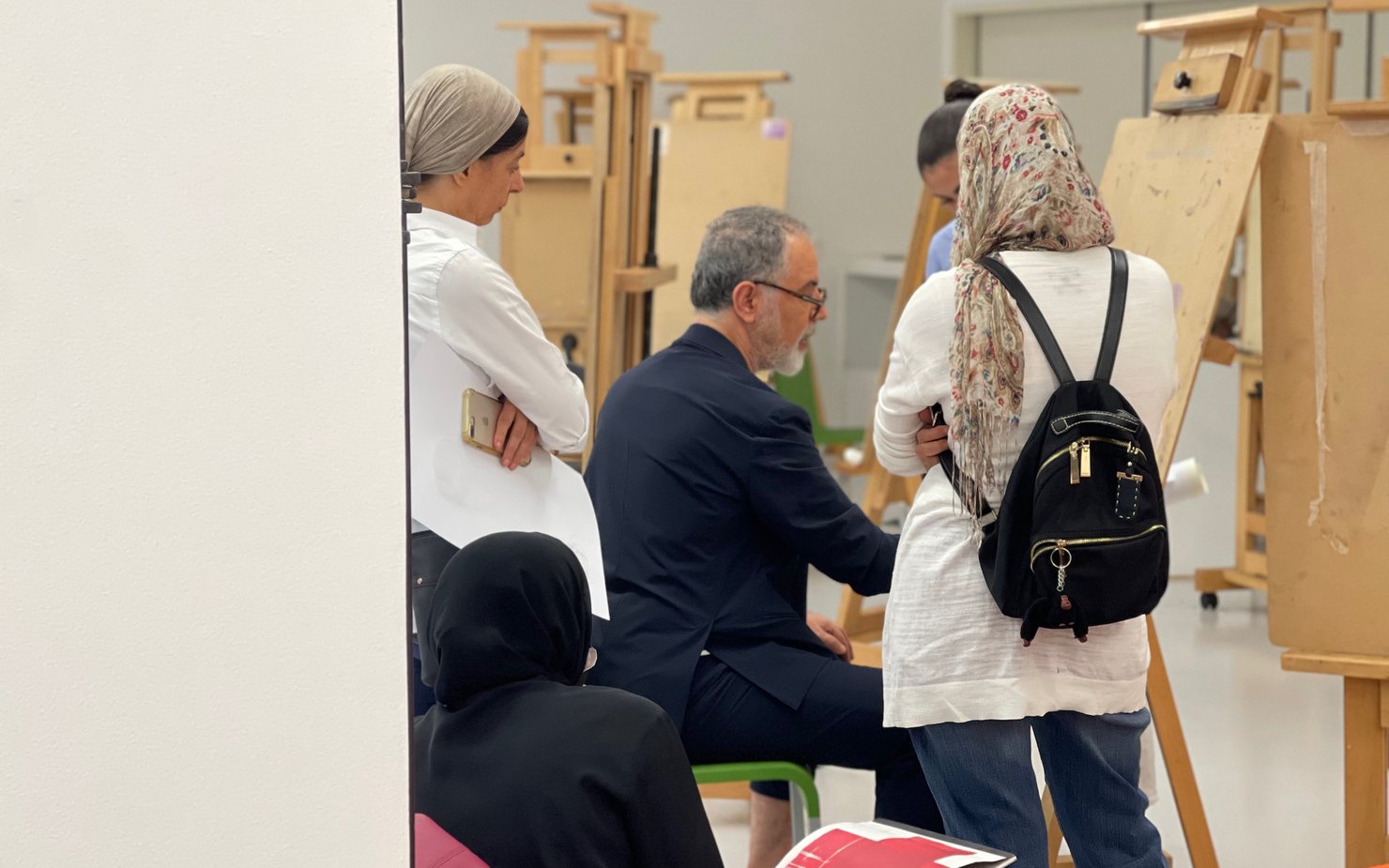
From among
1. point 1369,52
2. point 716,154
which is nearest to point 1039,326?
point 716,154

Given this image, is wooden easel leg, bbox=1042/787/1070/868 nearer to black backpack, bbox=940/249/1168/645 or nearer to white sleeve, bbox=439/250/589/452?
black backpack, bbox=940/249/1168/645

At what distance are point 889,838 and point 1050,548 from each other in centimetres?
49

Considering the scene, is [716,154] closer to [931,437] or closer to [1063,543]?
[931,437]

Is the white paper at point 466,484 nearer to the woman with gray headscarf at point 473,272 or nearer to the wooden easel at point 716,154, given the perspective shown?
the woman with gray headscarf at point 473,272

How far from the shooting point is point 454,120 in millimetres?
1520

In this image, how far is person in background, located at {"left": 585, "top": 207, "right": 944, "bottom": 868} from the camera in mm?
2014

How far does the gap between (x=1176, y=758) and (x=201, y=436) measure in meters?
1.80

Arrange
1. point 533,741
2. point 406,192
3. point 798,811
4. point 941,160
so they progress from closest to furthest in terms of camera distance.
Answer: point 406,192 → point 533,741 → point 798,811 → point 941,160

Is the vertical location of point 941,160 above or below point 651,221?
above

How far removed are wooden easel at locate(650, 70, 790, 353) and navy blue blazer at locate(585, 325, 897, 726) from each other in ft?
14.0

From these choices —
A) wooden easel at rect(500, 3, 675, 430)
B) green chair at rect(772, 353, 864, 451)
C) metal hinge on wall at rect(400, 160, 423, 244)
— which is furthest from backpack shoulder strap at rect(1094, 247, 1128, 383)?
green chair at rect(772, 353, 864, 451)

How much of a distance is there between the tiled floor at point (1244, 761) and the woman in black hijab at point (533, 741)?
1540mm

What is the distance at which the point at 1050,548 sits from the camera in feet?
5.21

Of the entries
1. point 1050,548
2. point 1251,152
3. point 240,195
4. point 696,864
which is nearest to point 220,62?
point 240,195
